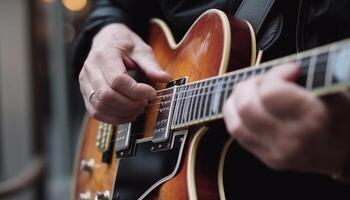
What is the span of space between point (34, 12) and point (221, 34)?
7.44 ft

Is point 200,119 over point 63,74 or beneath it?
over

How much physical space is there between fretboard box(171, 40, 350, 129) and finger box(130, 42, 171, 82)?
3.1 inches

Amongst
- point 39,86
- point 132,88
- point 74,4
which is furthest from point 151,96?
point 74,4

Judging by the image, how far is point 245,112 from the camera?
0.62m

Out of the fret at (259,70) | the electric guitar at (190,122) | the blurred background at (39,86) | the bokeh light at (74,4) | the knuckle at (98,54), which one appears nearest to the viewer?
the fret at (259,70)

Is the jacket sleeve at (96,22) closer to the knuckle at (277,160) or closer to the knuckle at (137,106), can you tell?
the knuckle at (137,106)

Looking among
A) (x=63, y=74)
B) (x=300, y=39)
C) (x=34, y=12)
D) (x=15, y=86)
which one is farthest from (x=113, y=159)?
(x=63, y=74)

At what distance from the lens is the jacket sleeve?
1243 millimetres

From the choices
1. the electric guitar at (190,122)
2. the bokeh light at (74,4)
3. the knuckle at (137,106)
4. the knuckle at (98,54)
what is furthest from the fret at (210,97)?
the bokeh light at (74,4)

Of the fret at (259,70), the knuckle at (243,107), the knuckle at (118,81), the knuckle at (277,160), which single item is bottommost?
the knuckle at (118,81)

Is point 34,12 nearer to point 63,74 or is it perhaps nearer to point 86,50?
point 63,74

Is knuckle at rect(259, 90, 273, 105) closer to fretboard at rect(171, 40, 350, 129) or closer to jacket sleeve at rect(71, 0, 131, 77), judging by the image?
fretboard at rect(171, 40, 350, 129)

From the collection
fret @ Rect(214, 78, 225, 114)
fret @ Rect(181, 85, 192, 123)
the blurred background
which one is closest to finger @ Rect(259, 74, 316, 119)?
fret @ Rect(214, 78, 225, 114)

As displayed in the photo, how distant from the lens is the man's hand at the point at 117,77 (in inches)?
36.4
